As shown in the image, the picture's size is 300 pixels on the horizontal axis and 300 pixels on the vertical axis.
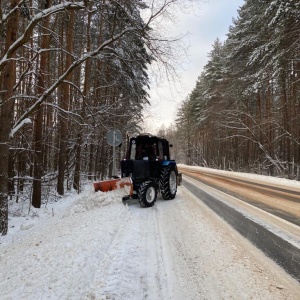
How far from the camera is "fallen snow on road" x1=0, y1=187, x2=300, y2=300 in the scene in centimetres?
321

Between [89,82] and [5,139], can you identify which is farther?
[89,82]

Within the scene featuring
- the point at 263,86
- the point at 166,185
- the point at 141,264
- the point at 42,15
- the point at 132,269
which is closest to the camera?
the point at 132,269

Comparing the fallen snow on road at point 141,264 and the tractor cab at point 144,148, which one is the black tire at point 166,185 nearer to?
the tractor cab at point 144,148

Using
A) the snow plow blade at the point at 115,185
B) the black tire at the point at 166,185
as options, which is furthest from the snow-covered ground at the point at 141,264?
the black tire at the point at 166,185

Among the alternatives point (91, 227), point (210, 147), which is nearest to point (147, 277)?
point (91, 227)

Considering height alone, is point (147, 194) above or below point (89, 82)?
below

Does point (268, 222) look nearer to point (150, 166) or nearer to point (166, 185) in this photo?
point (166, 185)

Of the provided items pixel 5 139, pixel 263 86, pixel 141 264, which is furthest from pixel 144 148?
pixel 263 86

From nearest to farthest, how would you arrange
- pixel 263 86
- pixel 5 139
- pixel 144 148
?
pixel 5 139
pixel 144 148
pixel 263 86

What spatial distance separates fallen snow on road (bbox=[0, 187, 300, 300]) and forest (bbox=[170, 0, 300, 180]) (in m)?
11.0

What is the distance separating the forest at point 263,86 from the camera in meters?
16.6

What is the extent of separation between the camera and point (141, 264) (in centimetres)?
395

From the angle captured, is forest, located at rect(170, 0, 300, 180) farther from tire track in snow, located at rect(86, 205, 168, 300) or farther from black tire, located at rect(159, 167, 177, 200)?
tire track in snow, located at rect(86, 205, 168, 300)

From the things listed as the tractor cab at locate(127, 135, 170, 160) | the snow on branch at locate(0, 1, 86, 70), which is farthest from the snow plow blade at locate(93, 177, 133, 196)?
the snow on branch at locate(0, 1, 86, 70)
